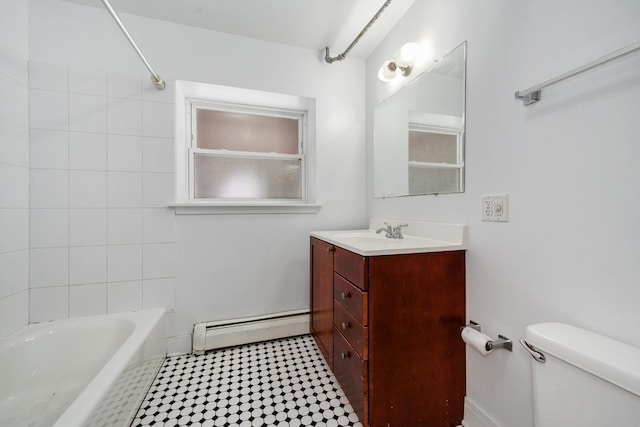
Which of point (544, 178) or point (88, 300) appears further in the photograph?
point (88, 300)

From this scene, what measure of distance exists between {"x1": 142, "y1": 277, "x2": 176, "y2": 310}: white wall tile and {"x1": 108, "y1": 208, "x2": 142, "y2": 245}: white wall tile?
0.29 meters

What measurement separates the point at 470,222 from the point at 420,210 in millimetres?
329

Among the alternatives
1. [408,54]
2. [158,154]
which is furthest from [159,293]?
[408,54]

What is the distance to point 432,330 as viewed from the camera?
111 cm

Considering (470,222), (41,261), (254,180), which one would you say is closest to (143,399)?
(41,261)

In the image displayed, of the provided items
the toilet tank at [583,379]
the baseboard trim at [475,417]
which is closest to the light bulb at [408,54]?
the toilet tank at [583,379]

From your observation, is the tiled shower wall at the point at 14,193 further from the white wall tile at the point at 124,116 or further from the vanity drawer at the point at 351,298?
the vanity drawer at the point at 351,298

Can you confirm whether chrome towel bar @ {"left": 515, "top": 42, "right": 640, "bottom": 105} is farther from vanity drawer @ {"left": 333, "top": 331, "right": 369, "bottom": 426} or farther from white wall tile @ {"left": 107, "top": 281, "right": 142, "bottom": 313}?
white wall tile @ {"left": 107, "top": 281, "right": 142, "bottom": 313}

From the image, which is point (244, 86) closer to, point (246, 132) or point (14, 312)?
point (246, 132)

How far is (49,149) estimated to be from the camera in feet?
4.85

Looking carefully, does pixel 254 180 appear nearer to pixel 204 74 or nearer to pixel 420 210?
pixel 204 74

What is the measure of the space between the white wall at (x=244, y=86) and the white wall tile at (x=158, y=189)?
0.57 feet

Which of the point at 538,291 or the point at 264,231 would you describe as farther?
the point at 264,231

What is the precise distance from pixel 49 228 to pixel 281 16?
6.25 feet
